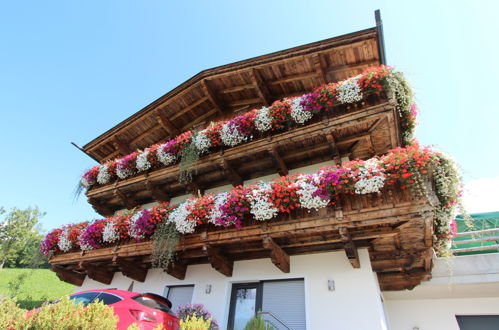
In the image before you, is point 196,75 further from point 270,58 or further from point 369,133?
point 369,133

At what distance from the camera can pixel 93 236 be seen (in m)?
9.90

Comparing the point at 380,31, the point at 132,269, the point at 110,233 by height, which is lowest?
the point at 132,269

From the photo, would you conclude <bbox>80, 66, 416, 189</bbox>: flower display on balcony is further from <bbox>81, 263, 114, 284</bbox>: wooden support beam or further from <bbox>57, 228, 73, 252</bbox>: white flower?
<bbox>81, 263, 114, 284</bbox>: wooden support beam

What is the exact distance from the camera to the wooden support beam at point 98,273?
10.4 metres

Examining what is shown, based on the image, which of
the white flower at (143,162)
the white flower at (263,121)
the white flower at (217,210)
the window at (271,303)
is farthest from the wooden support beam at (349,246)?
the white flower at (143,162)

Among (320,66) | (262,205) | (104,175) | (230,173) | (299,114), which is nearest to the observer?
(262,205)

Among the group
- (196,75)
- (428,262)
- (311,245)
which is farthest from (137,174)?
(428,262)

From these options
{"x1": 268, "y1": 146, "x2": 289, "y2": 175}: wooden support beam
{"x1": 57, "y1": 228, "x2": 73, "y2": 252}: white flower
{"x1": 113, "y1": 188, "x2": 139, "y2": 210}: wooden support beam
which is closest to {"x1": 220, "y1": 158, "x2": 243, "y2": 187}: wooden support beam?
{"x1": 268, "y1": 146, "x2": 289, "y2": 175}: wooden support beam

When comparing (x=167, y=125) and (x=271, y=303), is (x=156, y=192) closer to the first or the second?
(x=167, y=125)

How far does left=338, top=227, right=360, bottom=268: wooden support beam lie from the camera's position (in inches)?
251

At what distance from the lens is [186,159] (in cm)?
988

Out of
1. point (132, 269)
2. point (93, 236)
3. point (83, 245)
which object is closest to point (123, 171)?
point (93, 236)

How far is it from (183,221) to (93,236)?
4.24 m

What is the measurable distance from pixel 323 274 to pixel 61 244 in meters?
9.84
